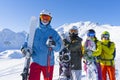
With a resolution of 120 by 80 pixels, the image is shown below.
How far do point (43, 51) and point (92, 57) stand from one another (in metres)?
2.82

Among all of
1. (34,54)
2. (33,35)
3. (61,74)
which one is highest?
(33,35)

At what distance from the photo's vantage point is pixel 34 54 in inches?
231

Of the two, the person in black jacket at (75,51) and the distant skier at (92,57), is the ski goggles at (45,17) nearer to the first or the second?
the person in black jacket at (75,51)

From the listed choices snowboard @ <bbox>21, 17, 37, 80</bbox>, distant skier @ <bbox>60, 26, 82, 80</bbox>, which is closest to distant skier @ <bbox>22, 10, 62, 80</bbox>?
snowboard @ <bbox>21, 17, 37, 80</bbox>

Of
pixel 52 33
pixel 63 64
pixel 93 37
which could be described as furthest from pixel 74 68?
pixel 52 33

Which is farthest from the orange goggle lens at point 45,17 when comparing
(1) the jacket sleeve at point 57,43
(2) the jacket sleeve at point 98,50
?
(2) the jacket sleeve at point 98,50

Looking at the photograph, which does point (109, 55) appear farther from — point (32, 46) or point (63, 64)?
point (32, 46)

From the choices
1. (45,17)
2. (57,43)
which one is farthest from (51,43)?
(45,17)

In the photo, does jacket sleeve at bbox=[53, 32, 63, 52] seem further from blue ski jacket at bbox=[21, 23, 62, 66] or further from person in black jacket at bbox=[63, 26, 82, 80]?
person in black jacket at bbox=[63, 26, 82, 80]

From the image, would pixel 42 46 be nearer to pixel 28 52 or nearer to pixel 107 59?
pixel 28 52

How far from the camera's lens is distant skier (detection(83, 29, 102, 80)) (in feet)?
26.6

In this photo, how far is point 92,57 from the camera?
27.2 feet

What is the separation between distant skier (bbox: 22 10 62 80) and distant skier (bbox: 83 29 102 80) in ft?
8.17

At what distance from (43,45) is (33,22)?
1.97 ft
